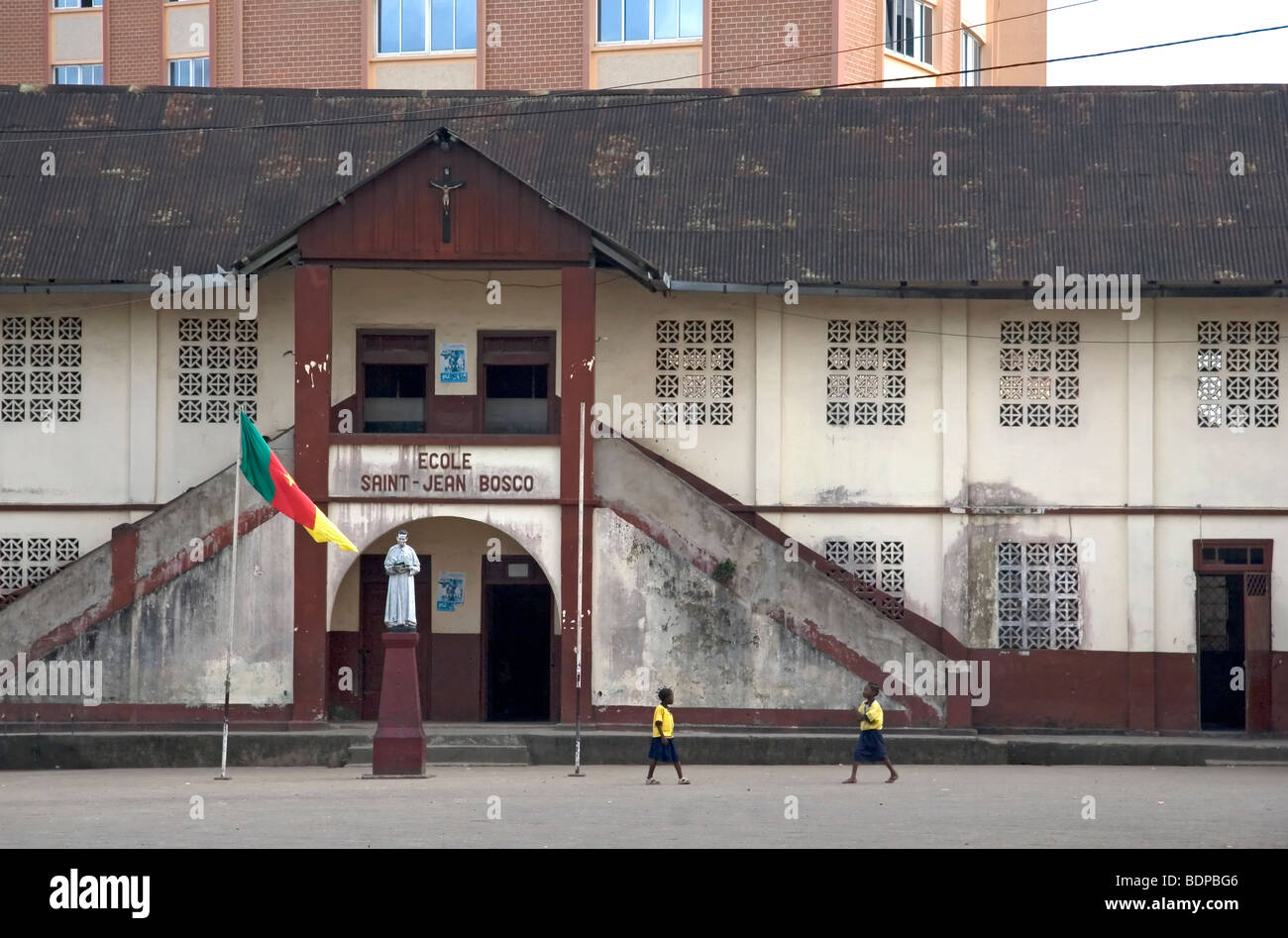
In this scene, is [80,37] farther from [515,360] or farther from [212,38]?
[515,360]

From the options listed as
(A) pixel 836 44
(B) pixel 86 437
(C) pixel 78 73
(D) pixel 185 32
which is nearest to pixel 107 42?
(C) pixel 78 73

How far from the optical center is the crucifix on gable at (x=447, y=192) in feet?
87.5

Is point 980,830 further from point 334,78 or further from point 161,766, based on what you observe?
point 334,78

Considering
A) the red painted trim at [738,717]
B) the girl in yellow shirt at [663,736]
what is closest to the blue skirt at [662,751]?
the girl in yellow shirt at [663,736]

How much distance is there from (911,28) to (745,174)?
11649mm

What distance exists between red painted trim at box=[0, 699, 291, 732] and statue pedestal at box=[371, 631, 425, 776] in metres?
3.75

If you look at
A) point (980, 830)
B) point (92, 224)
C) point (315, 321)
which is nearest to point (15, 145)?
point (92, 224)

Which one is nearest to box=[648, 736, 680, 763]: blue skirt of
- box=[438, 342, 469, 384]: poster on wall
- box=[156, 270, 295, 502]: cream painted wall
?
box=[438, 342, 469, 384]: poster on wall

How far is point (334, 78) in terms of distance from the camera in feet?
127

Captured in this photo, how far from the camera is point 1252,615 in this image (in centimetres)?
2791

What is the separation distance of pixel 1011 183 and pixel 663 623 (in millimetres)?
8235

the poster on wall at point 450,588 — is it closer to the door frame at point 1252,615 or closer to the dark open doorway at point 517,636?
the dark open doorway at point 517,636

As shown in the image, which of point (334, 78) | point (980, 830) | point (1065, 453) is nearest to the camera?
point (980, 830)

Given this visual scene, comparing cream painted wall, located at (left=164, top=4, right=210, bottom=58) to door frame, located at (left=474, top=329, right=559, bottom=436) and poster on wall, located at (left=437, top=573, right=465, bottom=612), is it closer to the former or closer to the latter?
door frame, located at (left=474, top=329, right=559, bottom=436)
